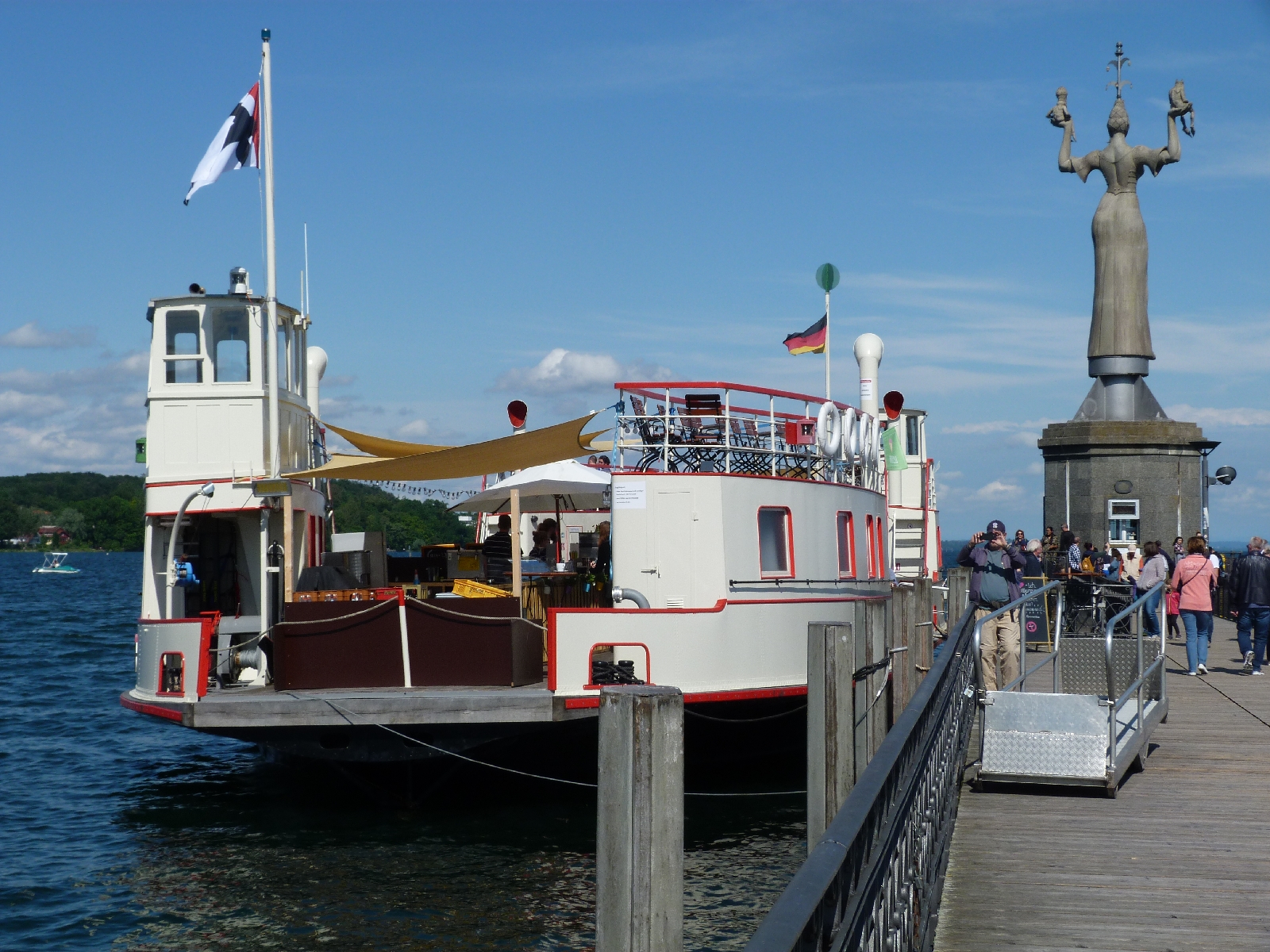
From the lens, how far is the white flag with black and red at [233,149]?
49.1ft

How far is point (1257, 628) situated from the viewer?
690 inches

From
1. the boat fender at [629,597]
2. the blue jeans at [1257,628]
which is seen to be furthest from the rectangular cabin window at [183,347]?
the blue jeans at [1257,628]

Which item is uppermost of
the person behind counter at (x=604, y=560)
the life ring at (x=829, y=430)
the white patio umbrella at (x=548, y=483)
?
the life ring at (x=829, y=430)

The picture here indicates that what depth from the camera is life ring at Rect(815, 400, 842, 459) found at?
51.1 ft

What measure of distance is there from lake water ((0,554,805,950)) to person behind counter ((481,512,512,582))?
2347mm

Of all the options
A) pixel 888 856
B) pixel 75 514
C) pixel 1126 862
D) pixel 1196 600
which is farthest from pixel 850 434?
pixel 75 514

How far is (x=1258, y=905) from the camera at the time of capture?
6910 millimetres

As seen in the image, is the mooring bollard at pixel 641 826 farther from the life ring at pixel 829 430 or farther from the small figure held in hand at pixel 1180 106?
the small figure held in hand at pixel 1180 106

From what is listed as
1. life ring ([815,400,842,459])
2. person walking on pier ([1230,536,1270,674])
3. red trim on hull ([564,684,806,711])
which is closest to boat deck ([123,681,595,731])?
red trim on hull ([564,684,806,711])

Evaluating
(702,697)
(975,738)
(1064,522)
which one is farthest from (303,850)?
(1064,522)

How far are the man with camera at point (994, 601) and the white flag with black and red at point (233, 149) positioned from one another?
9.29 metres

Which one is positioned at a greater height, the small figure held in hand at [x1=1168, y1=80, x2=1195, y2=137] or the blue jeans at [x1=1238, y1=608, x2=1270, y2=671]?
the small figure held in hand at [x1=1168, y1=80, x2=1195, y2=137]

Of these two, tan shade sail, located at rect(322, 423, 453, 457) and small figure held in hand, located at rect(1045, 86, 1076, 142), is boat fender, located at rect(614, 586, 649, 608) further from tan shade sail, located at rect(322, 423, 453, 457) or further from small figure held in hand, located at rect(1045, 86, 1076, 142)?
small figure held in hand, located at rect(1045, 86, 1076, 142)

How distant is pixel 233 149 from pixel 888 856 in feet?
A: 41.7
